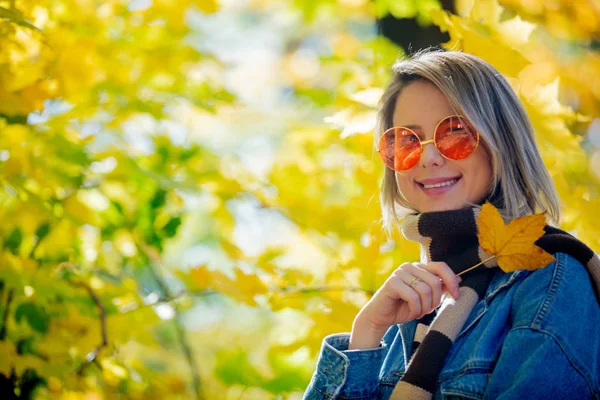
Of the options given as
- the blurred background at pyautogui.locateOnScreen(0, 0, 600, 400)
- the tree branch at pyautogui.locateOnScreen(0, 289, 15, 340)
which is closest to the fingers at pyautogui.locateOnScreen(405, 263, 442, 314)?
the blurred background at pyautogui.locateOnScreen(0, 0, 600, 400)

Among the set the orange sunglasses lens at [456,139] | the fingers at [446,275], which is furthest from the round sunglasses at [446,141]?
the fingers at [446,275]

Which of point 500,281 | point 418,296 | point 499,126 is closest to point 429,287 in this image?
point 418,296

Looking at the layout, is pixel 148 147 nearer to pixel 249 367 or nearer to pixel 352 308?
pixel 249 367

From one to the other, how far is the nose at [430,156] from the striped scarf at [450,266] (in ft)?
0.31

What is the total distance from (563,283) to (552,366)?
0.14m

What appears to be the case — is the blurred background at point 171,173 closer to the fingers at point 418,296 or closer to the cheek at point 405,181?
the cheek at point 405,181

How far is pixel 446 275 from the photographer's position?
1.04 metres

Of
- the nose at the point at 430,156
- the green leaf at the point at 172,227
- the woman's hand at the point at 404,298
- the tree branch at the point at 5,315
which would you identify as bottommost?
the tree branch at the point at 5,315

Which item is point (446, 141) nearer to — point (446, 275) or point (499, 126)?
point (499, 126)

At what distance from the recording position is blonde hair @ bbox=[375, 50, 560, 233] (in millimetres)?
1129

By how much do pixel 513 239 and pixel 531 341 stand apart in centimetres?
16

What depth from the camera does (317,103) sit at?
2.09m

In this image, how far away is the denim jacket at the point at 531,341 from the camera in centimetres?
87

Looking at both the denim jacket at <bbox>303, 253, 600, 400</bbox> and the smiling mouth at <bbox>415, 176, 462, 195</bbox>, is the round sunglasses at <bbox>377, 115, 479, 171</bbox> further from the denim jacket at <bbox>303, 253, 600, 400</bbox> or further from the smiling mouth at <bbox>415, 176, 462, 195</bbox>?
the denim jacket at <bbox>303, 253, 600, 400</bbox>
